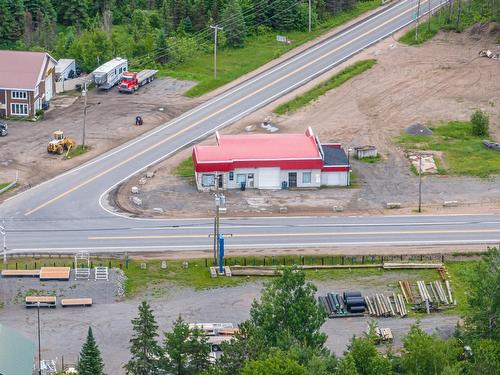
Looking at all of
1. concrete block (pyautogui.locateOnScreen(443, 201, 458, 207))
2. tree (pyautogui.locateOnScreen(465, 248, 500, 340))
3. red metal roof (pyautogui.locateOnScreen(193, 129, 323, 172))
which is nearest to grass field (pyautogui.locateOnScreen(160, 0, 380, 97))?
red metal roof (pyautogui.locateOnScreen(193, 129, 323, 172))

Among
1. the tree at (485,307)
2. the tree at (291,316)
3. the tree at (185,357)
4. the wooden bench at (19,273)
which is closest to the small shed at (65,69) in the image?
the wooden bench at (19,273)

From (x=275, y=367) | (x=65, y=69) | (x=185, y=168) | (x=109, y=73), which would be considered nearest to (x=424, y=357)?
(x=275, y=367)

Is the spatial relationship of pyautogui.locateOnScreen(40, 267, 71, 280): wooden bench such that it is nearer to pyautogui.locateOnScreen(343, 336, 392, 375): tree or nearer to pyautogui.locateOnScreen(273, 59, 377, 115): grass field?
pyautogui.locateOnScreen(343, 336, 392, 375): tree

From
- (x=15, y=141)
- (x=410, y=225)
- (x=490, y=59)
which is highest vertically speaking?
(x=490, y=59)

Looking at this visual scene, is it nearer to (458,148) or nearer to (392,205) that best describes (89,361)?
(392,205)

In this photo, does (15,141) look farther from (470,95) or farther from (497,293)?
(497,293)

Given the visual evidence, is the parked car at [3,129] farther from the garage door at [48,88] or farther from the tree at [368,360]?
the tree at [368,360]

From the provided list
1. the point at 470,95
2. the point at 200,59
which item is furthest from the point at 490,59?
the point at 200,59
